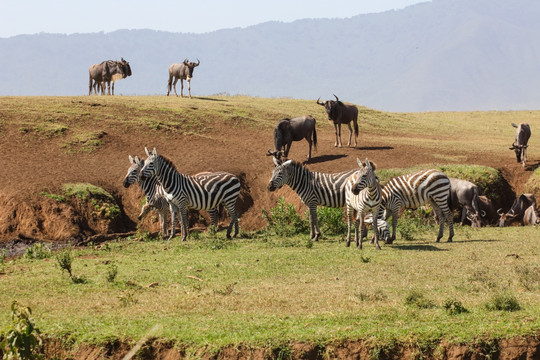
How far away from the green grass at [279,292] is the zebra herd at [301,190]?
39.0 inches

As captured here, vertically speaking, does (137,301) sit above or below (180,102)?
below

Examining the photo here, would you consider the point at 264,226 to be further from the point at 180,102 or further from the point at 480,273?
the point at 180,102

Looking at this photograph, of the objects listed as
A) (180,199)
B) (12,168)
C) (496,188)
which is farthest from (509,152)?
(12,168)

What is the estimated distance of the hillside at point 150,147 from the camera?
21406 millimetres

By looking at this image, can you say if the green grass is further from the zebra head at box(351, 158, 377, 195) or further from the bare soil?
the bare soil

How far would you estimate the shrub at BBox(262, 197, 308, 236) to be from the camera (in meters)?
19.9

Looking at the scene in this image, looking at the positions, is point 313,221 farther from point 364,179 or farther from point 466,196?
point 466,196

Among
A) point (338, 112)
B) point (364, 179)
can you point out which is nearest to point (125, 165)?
point (338, 112)

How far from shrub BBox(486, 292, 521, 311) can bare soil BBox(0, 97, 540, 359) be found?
467 inches

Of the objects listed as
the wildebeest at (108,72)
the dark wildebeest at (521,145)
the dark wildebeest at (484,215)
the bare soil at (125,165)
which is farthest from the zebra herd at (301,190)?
the wildebeest at (108,72)

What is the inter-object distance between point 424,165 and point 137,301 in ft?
51.9

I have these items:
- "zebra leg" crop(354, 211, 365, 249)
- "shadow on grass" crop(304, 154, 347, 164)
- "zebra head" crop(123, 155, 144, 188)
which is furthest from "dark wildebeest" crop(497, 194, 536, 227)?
"zebra head" crop(123, 155, 144, 188)

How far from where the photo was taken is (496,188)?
2455 cm

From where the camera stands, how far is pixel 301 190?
1900 centimetres
